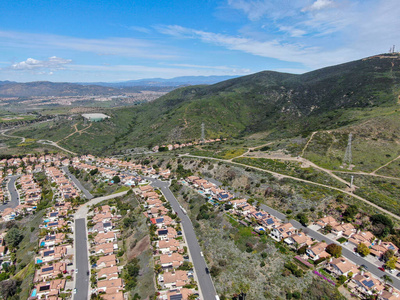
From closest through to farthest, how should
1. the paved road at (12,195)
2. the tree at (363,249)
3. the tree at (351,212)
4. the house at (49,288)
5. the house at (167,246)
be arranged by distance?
1. the house at (49,288)
2. the tree at (363,249)
3. the house at (167,246)
4. the tree at (351,212)
5. the paved road at (12,195)

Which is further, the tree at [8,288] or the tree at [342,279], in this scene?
the tree at [8,288]

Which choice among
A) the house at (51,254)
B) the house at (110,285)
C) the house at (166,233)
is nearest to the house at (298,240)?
the house at (166,233)

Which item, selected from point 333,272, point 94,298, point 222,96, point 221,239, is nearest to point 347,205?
point 333,272

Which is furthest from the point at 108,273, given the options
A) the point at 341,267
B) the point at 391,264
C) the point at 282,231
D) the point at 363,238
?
the point at 391,264

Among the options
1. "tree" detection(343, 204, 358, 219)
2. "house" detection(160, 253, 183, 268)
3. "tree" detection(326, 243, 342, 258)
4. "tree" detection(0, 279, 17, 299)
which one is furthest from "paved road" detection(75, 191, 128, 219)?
"tree" detection(343, 204, 358, 219)

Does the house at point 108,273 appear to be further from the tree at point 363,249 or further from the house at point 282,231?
the tree at point 363,249

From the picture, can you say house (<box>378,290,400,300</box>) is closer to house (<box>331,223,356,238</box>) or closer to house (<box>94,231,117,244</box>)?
house (<box>331,223,356,238</box>)
